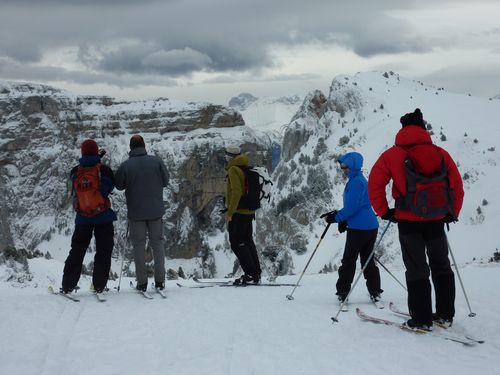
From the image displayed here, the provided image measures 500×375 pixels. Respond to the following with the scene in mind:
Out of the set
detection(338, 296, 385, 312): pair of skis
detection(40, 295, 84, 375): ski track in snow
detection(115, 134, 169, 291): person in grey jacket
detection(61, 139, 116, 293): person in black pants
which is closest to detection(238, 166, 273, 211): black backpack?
detection(115, 134, 169, 291): person in grey jacket

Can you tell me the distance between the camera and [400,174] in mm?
4871

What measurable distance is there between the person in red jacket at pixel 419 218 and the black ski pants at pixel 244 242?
10.8 ft

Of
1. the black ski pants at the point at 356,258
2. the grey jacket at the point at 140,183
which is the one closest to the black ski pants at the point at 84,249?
the grey jacket at the point at 140,183

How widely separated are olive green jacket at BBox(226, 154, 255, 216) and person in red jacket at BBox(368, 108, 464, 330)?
9.89 feet

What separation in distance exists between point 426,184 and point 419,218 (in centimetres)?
34

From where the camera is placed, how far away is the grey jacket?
23.8ft

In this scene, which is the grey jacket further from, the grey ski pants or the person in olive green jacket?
the person in olive green jacket

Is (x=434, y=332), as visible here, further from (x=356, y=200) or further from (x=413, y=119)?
(x=413, y=119)

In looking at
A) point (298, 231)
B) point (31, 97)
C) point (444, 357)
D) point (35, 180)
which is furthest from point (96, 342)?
point (31, 97)

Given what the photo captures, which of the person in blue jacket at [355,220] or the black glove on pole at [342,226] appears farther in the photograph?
the black glove on pole at [342,226]

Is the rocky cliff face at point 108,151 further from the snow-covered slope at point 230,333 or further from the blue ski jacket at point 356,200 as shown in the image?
the blue ski jacket at point 356,200

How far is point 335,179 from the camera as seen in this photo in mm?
27828

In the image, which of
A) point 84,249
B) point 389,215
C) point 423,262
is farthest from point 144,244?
point 423,262

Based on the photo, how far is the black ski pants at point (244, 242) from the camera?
8.09 metres
